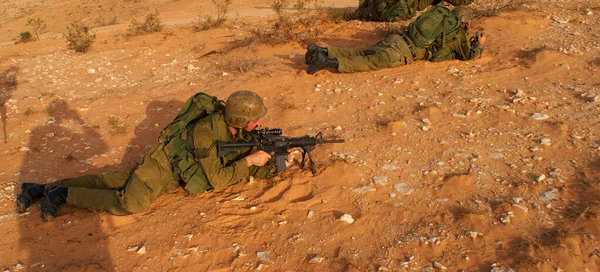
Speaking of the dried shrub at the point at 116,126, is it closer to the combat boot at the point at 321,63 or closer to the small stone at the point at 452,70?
the combat boot at the point at 321,63

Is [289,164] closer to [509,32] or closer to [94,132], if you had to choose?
[94,132]

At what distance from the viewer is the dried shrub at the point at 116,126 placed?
19.5 feet

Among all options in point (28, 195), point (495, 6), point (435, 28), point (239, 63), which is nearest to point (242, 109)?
point (28, 195)

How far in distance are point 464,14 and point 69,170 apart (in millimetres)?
5621

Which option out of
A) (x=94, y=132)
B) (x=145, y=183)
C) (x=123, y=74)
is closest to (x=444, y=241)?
(x=145, y=183)

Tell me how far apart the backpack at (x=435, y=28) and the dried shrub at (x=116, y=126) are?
429 centimetres

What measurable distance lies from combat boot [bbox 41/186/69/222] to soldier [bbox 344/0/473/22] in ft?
22.5

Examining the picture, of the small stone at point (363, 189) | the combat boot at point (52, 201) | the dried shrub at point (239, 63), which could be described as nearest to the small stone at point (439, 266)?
the small stone at point (363, 189)

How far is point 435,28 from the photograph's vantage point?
6.87 metres

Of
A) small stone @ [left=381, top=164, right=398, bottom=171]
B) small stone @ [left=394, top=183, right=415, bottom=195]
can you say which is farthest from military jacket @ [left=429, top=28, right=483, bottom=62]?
small stone @ [left=394, top=183, right=415, bottom=195]

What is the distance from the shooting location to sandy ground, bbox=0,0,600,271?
11.4 feet

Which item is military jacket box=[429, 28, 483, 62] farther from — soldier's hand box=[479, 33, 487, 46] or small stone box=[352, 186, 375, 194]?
small stone box=[352, 186, 375, 194]

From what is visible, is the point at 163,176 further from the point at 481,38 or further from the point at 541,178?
the point at 481,38

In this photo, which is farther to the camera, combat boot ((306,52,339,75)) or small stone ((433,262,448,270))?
combat boot ((306,52,339,75))
